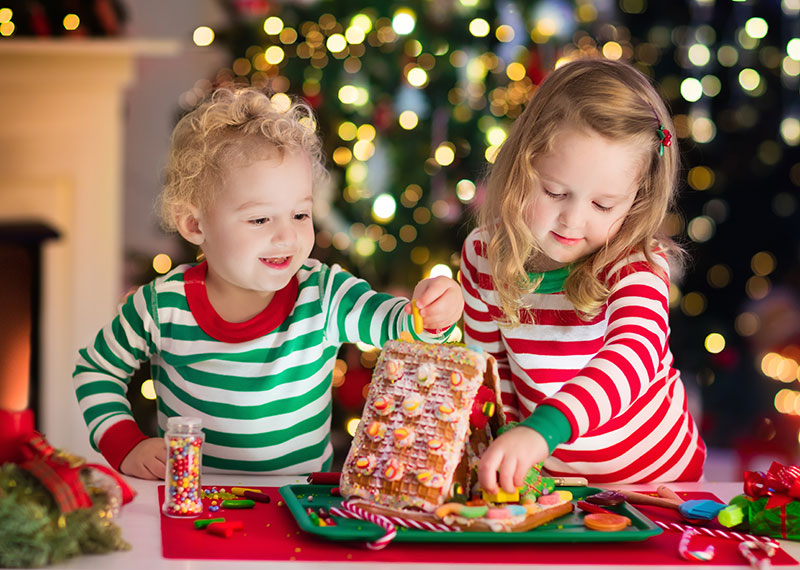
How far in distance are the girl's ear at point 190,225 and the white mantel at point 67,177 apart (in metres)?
2.16

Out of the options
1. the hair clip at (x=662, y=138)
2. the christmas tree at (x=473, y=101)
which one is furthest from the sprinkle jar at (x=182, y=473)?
the christmas tree at (x=473, y=101)

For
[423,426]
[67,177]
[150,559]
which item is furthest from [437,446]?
[67,177]

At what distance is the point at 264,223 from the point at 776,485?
0.72m

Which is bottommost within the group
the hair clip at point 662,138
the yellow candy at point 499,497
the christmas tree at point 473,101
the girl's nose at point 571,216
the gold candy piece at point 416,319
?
the yellow candy at point 499,497

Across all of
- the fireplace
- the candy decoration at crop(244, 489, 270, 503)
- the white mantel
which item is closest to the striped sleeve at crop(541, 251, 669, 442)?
the candy decoration at crop(244, 489, 270, 503)

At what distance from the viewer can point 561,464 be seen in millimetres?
1332

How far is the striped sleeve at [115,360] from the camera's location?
4.11 ft

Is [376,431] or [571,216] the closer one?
[376,431]

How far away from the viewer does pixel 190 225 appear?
1348 millimetres

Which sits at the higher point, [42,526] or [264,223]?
[264,223]

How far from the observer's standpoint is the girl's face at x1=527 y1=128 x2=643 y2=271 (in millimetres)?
1180

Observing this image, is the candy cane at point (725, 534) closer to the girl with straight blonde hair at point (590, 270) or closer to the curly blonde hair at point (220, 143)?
the girl with straight blonde hair at point (590, 270)

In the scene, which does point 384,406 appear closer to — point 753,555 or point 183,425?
point 183,425

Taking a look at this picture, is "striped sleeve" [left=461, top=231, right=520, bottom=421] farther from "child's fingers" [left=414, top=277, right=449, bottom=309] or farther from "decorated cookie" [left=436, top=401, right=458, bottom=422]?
"decorated cookie" [left=436, top=401, right=458, bottom=422]
